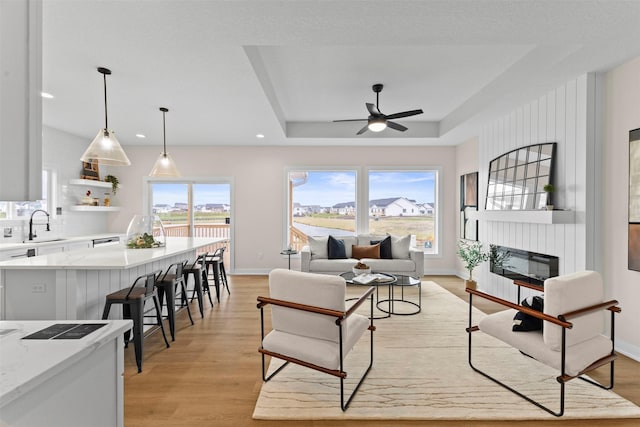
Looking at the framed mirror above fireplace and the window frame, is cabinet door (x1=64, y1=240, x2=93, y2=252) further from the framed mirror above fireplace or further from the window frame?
the framed mirror above fireplace

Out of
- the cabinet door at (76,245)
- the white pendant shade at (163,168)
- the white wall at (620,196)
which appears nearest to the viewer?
the white wall at (620,196)

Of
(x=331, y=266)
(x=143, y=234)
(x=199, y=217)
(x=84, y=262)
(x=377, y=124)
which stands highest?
(x=377, y=124)

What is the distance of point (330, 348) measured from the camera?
202 centimetres

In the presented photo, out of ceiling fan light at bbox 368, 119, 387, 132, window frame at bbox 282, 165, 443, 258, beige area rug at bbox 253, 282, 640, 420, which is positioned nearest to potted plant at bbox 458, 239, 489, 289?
window frame at bbox 282, 165, 443, 258

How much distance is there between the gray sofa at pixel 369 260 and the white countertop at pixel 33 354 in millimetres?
4067

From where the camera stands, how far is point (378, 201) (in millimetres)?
6363

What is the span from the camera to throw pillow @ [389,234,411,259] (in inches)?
212

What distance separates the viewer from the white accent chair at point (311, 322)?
6.45 ft

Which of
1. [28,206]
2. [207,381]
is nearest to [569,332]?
[207,381]

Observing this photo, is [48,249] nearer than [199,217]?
Yes

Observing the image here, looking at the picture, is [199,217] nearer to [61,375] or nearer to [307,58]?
[307,58]

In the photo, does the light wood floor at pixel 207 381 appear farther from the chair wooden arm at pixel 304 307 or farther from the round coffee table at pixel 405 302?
the round coffee table at pixel 405 302

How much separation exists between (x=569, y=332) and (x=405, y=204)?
4.48 m

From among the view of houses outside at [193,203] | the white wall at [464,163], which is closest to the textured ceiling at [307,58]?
the white wall at [464,163]
